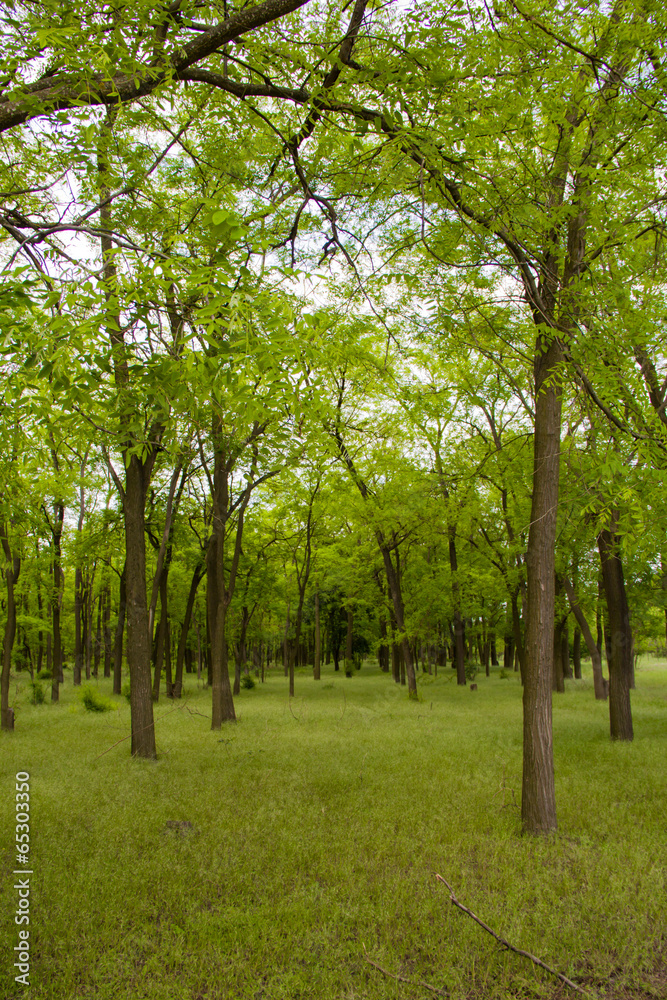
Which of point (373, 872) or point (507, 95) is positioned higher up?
point (507, 95)

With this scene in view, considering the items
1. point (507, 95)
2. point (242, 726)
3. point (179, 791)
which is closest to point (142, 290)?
point (507, 95)

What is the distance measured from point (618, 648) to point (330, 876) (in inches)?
377

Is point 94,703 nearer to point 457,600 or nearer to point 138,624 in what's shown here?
point 138,624

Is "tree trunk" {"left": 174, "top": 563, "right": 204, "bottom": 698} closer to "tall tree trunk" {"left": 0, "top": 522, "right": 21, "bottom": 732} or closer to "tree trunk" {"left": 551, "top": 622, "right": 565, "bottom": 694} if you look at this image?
"tall tree trunk" {"left": 0, "top": 522, "right": 21, "bottom": 732}

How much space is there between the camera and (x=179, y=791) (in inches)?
337

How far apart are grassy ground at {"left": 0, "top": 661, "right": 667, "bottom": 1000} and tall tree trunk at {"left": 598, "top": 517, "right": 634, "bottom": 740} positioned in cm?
127

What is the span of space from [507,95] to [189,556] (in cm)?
1985

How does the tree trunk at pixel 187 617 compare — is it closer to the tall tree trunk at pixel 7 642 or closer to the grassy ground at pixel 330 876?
the tall tree trunk at pixel 7 642

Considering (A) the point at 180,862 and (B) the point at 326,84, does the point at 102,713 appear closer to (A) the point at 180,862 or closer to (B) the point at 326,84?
(A) the point at 180,862

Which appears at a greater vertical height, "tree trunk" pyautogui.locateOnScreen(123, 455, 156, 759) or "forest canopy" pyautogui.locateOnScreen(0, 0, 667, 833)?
"forest canopy" pyautogui.locateOnScreen(0, 0, 667, 833)

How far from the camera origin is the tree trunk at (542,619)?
22.9 ft

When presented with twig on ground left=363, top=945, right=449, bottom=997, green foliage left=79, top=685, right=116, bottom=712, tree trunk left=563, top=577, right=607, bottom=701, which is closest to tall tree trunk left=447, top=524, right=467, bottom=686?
tree trunk left=563, top=577, right=607, bottom=701

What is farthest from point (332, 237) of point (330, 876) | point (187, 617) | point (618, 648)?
point (187, 617)

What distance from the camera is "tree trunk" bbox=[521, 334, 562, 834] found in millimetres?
6977
